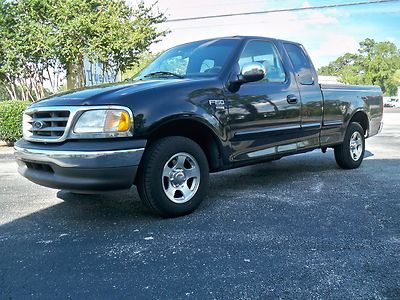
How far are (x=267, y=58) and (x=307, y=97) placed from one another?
774 mm

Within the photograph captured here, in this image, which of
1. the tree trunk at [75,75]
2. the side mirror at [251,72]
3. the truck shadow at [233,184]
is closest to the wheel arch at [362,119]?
the truck shadow at [233,184]

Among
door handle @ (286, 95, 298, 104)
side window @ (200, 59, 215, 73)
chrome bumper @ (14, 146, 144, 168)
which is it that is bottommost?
chrome bumper @ (14, 146, 144, 168)

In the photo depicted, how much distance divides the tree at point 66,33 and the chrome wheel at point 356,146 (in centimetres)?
1086

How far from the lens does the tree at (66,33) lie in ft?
47.9

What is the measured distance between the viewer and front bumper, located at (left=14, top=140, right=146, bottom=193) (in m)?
3.39

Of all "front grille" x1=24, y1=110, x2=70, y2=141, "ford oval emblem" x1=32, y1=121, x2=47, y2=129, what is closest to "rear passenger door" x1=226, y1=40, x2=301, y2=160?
"front grille" x1=24, y1=110, x2=70, y2=141

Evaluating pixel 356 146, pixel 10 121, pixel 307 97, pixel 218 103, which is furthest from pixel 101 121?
pixel 10 121

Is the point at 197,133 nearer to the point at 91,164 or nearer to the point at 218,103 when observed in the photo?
the point at 218,103

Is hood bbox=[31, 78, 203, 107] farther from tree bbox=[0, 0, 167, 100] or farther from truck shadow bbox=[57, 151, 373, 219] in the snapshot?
tree bbox=[0, 0, 167, 100]

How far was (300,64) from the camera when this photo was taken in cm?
551

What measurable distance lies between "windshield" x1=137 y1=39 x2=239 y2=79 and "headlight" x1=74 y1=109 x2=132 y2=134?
1.21m

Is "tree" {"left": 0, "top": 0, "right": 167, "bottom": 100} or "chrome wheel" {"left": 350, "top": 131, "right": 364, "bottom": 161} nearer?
"chrome wheel" {"left": 350, "top": 131, "right": 364, "bottom": 161}

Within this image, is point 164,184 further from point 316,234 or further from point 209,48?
point 209,48

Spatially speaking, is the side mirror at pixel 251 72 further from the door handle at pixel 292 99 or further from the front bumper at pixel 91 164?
the front bumper at pixel 91 164
